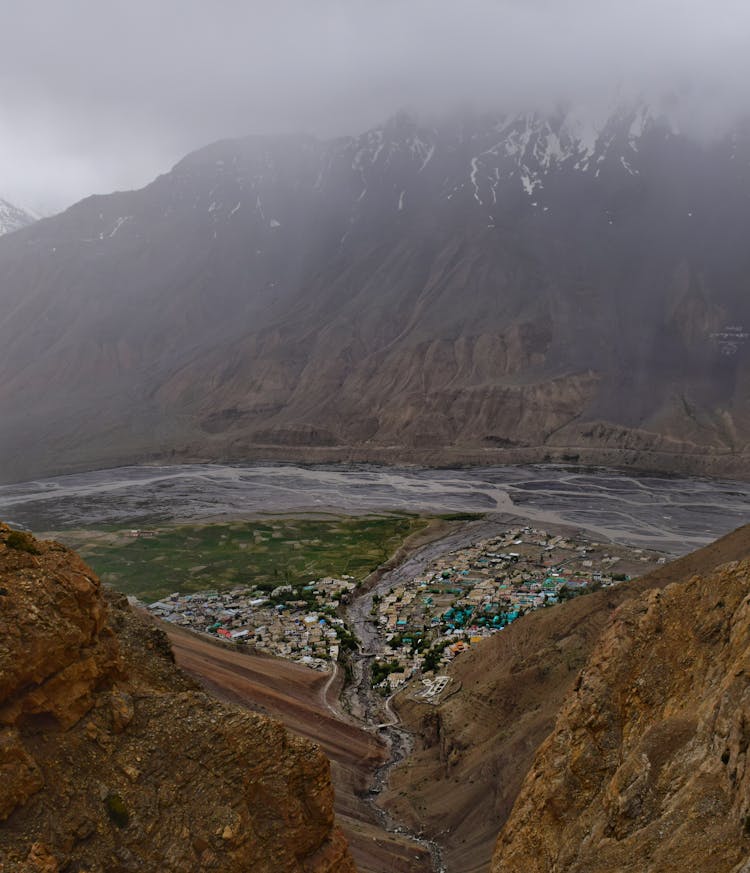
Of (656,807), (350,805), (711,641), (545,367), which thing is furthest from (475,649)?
(545,367)

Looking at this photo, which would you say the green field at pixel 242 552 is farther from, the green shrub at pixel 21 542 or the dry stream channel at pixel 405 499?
the green shrub at pixel 21 542

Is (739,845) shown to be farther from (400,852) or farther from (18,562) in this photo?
(400,852)

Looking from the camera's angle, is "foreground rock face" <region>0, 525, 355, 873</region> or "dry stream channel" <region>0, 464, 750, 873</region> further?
"dry stream channel" <region>0, 464, 750, 873</region>

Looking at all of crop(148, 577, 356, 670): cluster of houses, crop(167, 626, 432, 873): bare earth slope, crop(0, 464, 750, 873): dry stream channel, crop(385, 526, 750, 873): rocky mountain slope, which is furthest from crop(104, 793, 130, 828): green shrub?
crop(0, 464, 750, 873): dry stream channel

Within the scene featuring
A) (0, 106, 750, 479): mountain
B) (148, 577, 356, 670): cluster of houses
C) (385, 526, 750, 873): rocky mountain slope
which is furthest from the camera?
(0, 106, 750, 479): mountain

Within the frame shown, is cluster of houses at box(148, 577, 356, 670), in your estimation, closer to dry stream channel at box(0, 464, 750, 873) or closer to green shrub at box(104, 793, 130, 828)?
dry stream channel at box(0, 464, 750, 873)
